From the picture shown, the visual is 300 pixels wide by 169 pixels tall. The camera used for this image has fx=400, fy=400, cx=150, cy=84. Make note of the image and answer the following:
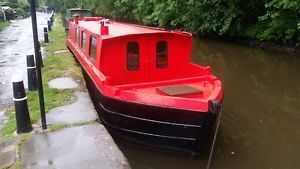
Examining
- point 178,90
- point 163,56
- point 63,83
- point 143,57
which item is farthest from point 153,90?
point 63,83

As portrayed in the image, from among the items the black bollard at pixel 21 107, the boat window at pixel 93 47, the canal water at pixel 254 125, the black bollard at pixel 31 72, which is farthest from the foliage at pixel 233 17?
the black bollard at pixel 21 107

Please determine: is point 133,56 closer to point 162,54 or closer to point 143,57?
point 143,57

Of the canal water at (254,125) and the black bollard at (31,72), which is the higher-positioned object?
the black bollard at (31,72)

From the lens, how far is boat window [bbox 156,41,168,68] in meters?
8.38

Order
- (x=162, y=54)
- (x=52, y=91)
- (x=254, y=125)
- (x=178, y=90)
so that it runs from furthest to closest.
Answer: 1. (x=52, y=91)
2. (x=254, y=125)
3. (x=162, y=54)
4. (x=178, y=90)

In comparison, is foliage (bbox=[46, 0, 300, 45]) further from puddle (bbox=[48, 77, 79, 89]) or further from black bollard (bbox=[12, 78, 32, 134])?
black bollard (bbox=[12, 78, 32, 134])

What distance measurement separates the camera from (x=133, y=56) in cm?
815

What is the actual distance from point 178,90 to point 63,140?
2516mm

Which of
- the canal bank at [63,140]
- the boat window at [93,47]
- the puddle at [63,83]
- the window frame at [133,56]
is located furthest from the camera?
the puddle at [63,83]

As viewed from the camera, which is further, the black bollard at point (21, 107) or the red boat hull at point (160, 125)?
the red boat hull at point (160, 125)

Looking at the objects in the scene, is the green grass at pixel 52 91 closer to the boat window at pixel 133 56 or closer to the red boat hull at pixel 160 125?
the red boat hull at pixel 160 125

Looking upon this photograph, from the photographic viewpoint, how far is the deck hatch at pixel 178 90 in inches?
285

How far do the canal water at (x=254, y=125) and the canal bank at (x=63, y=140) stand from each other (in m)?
1.23

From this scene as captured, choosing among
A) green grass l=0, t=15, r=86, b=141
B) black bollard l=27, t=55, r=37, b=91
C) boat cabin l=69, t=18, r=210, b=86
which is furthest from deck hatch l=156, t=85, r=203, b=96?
black bollard l=27, t=55, r=37, b=91
